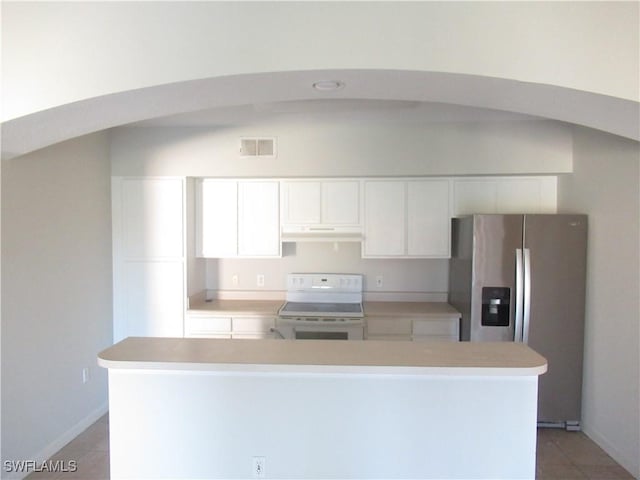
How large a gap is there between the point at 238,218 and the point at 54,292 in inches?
62.4

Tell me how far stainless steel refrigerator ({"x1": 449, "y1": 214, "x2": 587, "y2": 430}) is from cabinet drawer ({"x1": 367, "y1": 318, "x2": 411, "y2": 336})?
0.59 meters

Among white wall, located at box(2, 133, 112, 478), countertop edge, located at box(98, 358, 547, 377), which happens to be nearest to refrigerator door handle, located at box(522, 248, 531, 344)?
countertop edge, located at box(98, 358, 547, 377)

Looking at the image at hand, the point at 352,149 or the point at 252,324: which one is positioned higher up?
the point at 352,149

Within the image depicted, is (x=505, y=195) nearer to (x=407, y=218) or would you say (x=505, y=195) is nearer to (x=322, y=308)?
(x=407, y=218)

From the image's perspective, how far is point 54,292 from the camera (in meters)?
2.77

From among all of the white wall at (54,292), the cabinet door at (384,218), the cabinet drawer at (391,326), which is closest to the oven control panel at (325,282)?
the cabinet door at (384,218)

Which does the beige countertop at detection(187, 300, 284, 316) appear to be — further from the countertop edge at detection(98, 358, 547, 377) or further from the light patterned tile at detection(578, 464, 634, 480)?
the light patterned tile at detection(578, 464, 634, 480)

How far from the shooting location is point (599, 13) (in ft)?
5.13

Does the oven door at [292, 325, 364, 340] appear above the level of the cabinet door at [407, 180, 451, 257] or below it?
below

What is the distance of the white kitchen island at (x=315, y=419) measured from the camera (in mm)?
1794

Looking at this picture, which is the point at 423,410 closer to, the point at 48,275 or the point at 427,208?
the point at 427,208

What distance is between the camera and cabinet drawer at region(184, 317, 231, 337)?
3523mm

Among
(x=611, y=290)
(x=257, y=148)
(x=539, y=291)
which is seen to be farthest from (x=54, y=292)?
(x=611, y=290)

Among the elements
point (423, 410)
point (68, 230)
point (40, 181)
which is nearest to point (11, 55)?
point (40, 181)
